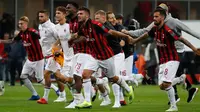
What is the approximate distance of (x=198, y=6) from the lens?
43188 mm

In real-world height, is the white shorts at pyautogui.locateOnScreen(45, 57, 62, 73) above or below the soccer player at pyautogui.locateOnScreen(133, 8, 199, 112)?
below

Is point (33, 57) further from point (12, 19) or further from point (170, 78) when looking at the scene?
point (12, 19)

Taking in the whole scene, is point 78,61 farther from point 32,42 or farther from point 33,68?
point 33,68

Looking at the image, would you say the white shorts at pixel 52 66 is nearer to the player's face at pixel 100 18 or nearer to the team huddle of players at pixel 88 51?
the team huddle of players at pixel 88 51

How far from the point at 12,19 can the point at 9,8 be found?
58 cm

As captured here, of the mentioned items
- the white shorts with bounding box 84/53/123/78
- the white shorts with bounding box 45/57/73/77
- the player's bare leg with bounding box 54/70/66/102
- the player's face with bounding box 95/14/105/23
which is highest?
the player's face with bounding box 95/14/105/23

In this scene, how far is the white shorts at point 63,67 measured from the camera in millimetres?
21781

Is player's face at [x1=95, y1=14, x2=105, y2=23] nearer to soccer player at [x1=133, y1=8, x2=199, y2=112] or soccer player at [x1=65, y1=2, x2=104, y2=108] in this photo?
soccer player at [x1=65, y1=2, x2=104, y2=108]

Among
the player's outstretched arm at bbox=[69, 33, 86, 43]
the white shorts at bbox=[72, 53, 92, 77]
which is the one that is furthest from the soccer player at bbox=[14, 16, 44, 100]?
the white shorts at bbox=[72, 53, 92, 77]

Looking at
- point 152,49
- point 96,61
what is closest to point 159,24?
point 96,61

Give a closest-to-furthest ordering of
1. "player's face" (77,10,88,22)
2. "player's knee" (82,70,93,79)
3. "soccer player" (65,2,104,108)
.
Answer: "player's knee" (82,70,93,79) → "player's face" (77,10,88,22) → "soccer player" (65,2,104,108)

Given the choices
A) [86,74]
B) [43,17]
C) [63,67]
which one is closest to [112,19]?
Result: [63,67]

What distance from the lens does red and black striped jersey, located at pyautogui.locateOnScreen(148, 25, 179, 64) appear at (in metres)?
18.0

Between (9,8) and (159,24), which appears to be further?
(9,8)
